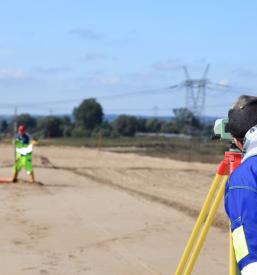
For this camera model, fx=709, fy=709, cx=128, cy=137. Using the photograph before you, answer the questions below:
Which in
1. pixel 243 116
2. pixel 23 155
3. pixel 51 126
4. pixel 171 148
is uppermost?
pixel 243 116

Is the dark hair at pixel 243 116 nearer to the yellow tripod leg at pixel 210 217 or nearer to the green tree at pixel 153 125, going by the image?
the yellow tripod leg at pixel 210 217

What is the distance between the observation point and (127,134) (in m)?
91.9

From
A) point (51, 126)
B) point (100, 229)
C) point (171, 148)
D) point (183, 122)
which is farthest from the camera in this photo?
point (183, 122)

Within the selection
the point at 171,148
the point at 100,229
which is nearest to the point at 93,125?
the point at 171,148

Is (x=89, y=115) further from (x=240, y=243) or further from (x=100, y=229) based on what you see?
(x=240, y=243)

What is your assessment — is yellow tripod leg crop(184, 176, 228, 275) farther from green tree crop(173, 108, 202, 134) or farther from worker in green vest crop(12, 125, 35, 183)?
green tree crop(173, 108, 202, 134)

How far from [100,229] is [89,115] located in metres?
84.2

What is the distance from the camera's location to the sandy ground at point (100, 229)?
9.07 m

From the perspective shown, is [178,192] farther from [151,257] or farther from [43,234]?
[151,257]

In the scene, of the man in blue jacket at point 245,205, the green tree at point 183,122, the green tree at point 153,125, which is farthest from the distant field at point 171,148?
the man in blue jacket at point 245,205

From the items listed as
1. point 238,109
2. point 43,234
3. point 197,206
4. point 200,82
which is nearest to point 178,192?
point 197,206

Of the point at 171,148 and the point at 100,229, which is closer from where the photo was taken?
the point at 100,229

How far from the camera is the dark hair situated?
3.04m

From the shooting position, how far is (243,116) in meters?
3.05
